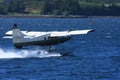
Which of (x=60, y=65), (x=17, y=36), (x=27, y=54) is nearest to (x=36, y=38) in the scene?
(x=17, y=36)

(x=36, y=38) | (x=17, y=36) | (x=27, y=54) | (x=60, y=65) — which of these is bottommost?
(x=27, y=54)

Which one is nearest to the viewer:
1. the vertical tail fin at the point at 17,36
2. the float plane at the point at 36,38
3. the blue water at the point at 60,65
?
the blue water at the point at 60,65

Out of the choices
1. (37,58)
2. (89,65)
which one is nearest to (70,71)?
(89,65)

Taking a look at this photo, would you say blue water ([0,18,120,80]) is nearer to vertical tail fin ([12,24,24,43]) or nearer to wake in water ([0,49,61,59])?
wake in water ([0,49,61,59])

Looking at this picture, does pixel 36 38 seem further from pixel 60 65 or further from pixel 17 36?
pixel 60 65

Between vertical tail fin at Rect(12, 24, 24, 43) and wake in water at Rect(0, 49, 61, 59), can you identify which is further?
wake in water at Rect(0, 49, 61, 59)

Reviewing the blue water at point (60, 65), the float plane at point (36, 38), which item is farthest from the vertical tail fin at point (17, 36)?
the blue water at point (60, 65)

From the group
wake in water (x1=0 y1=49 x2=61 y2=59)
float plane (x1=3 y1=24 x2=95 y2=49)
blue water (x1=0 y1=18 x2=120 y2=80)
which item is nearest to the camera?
blue water (x1=0 y1=18 x2=120 y2=80)

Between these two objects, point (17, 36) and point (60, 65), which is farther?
point (17, 36)

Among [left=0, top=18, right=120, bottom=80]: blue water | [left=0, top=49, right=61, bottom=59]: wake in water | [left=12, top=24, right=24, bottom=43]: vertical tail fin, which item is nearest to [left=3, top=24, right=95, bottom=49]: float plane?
[left=12, top=24, right=24, bottom=43]: vertical tail fin

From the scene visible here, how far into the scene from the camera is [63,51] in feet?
196

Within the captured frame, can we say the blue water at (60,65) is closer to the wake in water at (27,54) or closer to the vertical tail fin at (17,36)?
the wake in water at (27,54)

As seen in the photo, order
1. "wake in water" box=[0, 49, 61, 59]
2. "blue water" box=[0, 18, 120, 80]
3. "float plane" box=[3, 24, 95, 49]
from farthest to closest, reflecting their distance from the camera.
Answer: "wake in water" box=[0, 49, 61, 59]
"float plane" box=[3, 24, 95, 49]
"blue water" box=[0, 18, 120, 80]

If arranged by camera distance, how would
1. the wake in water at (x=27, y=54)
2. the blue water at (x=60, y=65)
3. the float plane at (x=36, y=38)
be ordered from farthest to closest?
the wake in water at (x=27, y=54) → the float plane at (x=36, y=38) → the blue water at (x=60, y=65)
